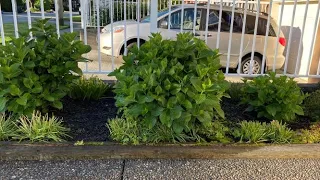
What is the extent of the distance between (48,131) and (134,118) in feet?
2.77

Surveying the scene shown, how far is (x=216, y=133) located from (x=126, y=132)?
0.91 metres

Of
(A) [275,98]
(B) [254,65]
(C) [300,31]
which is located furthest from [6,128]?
(C) [300,31]

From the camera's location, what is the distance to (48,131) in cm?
269

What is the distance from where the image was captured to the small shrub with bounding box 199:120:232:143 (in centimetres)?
276

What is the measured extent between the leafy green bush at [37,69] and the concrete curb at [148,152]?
425 millimetres

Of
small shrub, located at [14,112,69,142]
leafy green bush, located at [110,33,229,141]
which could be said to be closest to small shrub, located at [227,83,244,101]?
leafy green bush, located at [110,33,229,141]

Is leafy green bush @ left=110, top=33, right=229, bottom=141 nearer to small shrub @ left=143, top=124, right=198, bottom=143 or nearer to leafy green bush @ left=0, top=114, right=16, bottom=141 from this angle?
small shrub @ left=143, top=124, right=198, bottom=143

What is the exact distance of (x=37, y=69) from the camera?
115 inches

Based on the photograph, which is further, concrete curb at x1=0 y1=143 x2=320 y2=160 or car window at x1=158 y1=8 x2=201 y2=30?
car window at x1=158 y1=8 x2=201 y2=30

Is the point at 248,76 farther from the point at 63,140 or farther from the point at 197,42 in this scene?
Result: the point at 63,140

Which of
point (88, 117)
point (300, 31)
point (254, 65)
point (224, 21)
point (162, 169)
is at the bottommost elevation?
point (162, 169)

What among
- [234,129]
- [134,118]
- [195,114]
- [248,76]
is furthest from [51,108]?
[248,76]

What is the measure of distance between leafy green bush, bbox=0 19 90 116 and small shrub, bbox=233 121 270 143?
1.87m

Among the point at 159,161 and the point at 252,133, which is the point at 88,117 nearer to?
the point at 159,161
